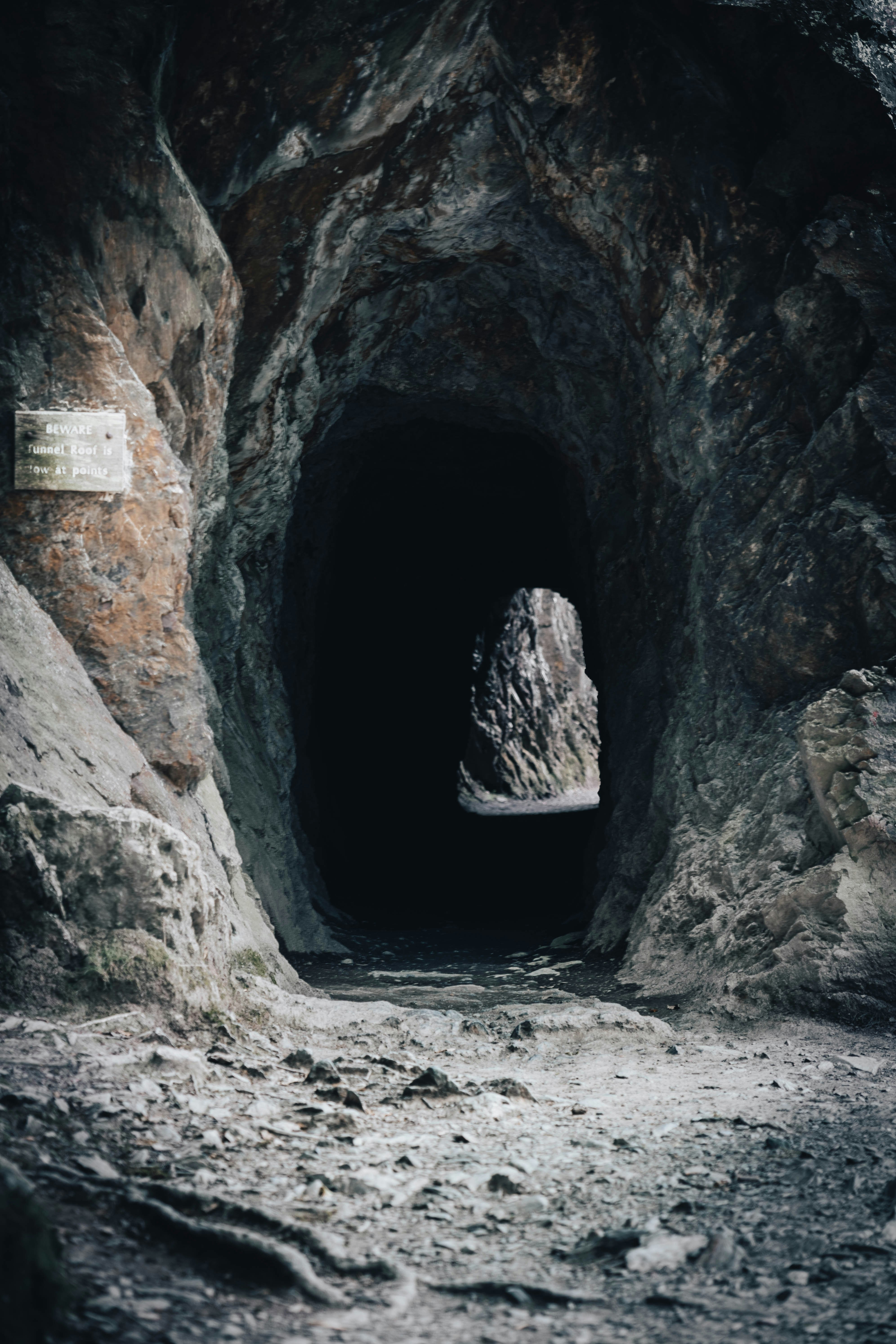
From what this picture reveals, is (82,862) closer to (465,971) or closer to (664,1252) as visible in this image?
(664,1252)

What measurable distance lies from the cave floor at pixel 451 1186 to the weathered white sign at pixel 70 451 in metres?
2.52

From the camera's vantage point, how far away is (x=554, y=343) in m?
8.04

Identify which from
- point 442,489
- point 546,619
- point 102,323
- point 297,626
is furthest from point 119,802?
point 546,619

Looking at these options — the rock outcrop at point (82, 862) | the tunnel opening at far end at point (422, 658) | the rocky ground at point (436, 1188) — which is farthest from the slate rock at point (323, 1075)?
the tunnel opening at far end at point (422, 658)

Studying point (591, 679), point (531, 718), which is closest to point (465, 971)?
point (591, 679)

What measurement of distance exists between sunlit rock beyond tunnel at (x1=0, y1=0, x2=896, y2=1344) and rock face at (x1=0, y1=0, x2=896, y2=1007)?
28 millimetres

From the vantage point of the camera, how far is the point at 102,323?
4547mm

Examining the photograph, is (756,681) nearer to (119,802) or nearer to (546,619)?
(119,802)

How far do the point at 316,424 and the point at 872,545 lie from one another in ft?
16.0

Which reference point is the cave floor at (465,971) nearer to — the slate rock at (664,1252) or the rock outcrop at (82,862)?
the rock outcrop at (82,862)

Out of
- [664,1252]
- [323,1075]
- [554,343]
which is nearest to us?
[664,1252]

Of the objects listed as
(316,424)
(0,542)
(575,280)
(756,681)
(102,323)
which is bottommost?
(756,681)

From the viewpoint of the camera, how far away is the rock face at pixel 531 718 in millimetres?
22797

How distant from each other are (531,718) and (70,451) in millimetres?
20902
